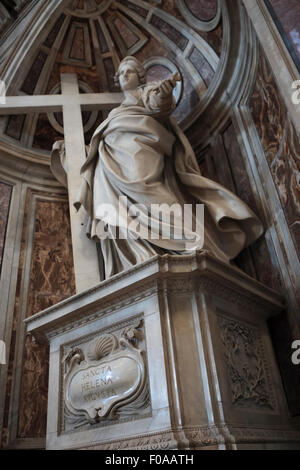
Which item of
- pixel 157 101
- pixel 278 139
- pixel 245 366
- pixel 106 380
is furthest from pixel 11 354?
pixel 278 139

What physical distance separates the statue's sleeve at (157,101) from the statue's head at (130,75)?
51 centimetres

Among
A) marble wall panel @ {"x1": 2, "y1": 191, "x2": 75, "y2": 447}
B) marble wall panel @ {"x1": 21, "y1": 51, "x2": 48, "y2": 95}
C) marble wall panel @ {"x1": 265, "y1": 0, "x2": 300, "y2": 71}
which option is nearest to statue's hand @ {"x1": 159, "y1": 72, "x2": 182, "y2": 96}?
marble wall panel @ {"x1": 265, "y1": 0, "x2": 300, "y2": 71}

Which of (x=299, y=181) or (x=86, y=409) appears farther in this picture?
(x=299, y=181)

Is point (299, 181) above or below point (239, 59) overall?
below

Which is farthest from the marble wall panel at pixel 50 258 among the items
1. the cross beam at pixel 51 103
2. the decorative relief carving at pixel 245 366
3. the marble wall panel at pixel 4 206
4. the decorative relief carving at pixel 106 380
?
the decorative relief carving at pixel 245 366

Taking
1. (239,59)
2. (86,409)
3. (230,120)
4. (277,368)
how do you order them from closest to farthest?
(86,409), (277,368), (239,59), (230,120)

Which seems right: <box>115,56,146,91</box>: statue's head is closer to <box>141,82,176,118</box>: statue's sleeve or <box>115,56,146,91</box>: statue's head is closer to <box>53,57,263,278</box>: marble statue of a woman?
<box>53,57,263,278</box>: marble statue of a woman

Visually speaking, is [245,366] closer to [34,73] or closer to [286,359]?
[286,359]

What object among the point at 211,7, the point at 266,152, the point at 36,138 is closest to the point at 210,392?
the point at 266,152

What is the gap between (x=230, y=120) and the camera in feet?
15.3

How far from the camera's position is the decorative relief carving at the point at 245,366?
9.08ft

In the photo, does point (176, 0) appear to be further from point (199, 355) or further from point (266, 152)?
point (199, 355)
